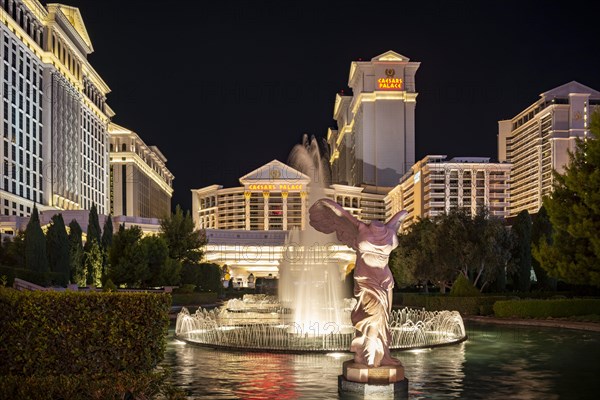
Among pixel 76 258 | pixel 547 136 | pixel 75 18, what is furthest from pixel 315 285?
pixel 547 136

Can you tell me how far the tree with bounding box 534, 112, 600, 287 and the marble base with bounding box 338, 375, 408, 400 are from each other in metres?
15.7

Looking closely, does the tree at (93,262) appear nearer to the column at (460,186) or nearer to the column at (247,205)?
the column at (460,186)

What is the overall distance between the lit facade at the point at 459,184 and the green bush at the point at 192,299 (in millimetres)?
97610

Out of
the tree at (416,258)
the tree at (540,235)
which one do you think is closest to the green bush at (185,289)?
the tree at (416,258)

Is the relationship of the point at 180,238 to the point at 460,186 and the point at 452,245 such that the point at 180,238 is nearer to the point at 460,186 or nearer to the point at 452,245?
the point at 452,245

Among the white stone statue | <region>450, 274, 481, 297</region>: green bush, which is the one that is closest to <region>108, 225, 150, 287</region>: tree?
<region>450, 274, 481, 297</region>: green bush

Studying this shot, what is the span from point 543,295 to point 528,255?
178 inches

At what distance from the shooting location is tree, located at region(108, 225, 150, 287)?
43.3m

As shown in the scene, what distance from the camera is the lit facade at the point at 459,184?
144m

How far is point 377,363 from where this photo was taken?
483 inches

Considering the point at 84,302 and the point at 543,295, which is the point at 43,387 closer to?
the point at 84,302

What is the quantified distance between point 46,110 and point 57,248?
57.1 m

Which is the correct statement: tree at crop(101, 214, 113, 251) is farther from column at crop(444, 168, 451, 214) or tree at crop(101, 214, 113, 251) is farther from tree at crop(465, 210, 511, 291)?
column at crop(444, 168, 451, 214)

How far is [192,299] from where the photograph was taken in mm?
44625
